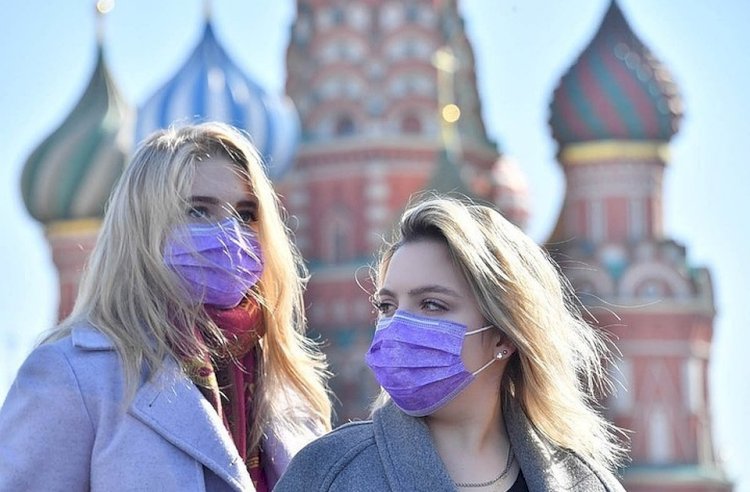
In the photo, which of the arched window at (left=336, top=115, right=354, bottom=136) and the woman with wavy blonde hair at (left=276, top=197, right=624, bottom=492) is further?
the arched window at (left=336, top=115, right=354, bottom=136)

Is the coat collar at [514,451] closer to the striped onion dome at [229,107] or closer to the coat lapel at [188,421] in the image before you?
the coat lapel at [188,421]

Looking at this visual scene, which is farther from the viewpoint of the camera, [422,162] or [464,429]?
[422,162]

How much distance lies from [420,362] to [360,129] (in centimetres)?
2078

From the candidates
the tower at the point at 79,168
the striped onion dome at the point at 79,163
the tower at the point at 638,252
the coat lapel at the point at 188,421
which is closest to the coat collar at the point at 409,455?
the coat lapel at the point at 188,421

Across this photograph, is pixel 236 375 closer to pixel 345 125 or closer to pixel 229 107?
pixel 229 107

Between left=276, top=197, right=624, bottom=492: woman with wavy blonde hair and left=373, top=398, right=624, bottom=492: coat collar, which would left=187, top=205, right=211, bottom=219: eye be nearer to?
left=276, top=197, right=624, bottom=492: woman with wavy blonde hair

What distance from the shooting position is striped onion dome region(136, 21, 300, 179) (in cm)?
2244

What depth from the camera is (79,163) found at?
24.5 meters

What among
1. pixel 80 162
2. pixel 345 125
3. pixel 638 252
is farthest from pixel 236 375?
pixel 80 162

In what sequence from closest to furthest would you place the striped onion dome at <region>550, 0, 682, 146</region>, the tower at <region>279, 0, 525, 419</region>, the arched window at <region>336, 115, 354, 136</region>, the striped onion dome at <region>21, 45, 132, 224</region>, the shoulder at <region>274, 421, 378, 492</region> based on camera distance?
1. the shoulder at <region>274, 421, 378, 492</region>
2. the tower at <region>279, 0, 525, 419</region>
3. the striped onion dome at <region>550, 0, 682, 146</region>
4. the arched window at <region>336, 115, 354, 136</region>
5. the striped onion dome at <region>21, 45, 132, 224</region>

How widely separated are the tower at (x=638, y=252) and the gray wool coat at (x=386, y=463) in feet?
61.7

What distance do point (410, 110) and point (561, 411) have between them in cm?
2056

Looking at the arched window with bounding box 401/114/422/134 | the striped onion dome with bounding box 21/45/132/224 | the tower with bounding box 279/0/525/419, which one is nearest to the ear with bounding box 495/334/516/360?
the tower with bounding box 279/0/525/419

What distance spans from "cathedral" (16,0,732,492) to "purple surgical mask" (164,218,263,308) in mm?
18701
